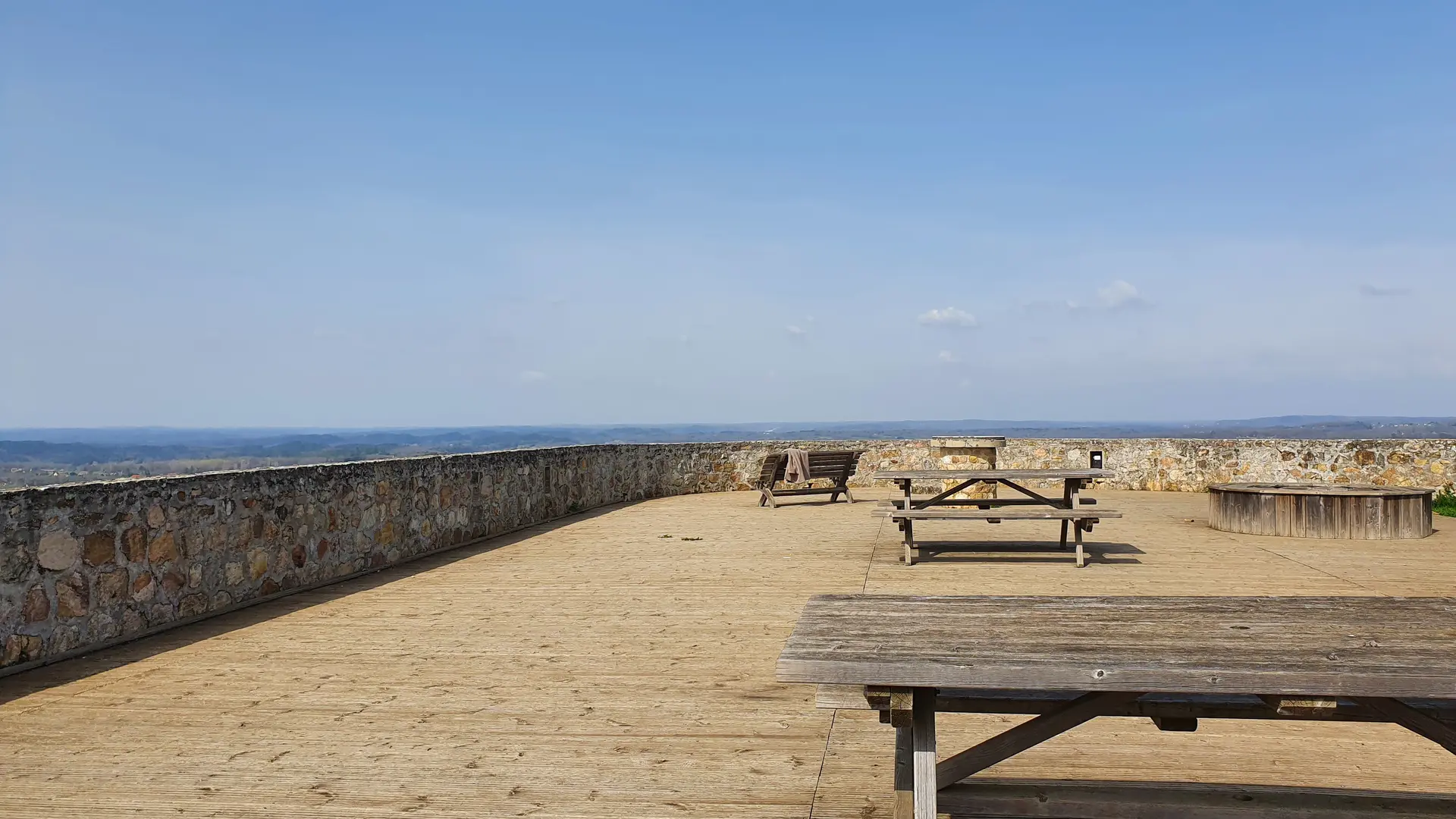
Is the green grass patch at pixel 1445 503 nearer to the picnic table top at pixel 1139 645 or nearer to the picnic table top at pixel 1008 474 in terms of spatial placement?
the picnic table top at pixel 1008 474

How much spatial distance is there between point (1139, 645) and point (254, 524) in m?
6.19

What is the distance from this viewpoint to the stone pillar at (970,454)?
15.4m

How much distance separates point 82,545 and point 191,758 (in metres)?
2.42

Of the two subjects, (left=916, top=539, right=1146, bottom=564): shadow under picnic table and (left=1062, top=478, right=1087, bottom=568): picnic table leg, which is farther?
(left=916, top=539, right=1146, bottom=564): shadow under picnic table

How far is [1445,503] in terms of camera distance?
13898 mm

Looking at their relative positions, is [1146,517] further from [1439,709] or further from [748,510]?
[1439,709]

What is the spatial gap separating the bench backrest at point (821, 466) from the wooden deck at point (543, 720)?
653 centimetres

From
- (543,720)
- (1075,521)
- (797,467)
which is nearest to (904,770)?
(543,720)

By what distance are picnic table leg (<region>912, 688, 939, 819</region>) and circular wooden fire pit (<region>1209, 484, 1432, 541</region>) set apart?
9849mm

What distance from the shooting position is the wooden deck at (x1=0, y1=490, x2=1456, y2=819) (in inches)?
131

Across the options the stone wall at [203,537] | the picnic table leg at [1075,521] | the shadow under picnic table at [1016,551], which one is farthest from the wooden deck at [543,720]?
the shadow under picnic table at [1016,551]

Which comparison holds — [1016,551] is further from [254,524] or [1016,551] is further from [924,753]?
[924,753]

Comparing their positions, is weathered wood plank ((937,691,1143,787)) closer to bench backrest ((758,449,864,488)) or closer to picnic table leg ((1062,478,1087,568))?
picnic table leg ((1062,478,1087,568))

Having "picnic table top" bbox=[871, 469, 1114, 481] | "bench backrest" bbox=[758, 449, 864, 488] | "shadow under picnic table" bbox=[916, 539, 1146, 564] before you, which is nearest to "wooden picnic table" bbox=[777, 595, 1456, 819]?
"picnic table top" bbox=[871, 469, 1114, 481]
